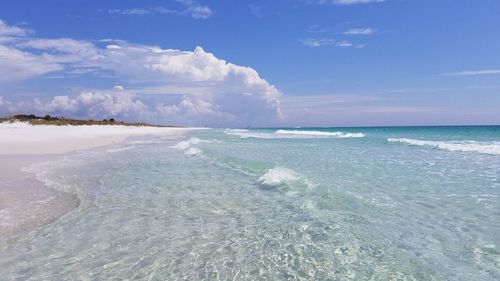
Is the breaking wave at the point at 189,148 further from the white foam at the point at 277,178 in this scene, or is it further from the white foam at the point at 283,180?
the white foam at the point at 283,180

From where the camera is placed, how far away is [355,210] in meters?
9.83

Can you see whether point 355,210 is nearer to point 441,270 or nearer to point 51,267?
point 441,270

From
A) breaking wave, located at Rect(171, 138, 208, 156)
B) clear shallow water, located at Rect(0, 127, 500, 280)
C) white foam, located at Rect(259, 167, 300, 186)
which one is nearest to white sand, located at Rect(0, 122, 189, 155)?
breaking wave, located at Rect(171, 138, 208, 156)

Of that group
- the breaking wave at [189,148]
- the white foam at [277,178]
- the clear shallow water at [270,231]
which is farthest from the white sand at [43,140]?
the white foam at [277,178]

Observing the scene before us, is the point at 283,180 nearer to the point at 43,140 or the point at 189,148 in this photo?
the point at 189,148

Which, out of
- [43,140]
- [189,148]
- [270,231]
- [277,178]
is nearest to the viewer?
[270,231]

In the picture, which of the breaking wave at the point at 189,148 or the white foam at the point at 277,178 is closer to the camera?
the white foam at the point at 277,178

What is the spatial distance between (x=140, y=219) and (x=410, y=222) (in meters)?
6.04

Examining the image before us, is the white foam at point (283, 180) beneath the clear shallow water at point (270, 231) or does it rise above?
above

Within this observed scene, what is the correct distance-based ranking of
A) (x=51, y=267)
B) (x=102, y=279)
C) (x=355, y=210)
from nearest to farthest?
(x=102, y=279)
(x=51, y=267)
(x=355, y=210)

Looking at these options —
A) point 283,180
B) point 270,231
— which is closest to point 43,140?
point 283,180

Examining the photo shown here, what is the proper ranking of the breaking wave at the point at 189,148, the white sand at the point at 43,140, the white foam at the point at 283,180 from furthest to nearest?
the white sand at the point at 43,140 < the breaking wave at the point at 189,148 < the white foam at the point at 283,180

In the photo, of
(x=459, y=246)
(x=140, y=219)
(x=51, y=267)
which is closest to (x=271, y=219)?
(x=140, y=219)

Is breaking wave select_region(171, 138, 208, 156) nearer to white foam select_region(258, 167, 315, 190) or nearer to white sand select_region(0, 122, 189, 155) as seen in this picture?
white sand select_region(0, 122, 189, 155)
